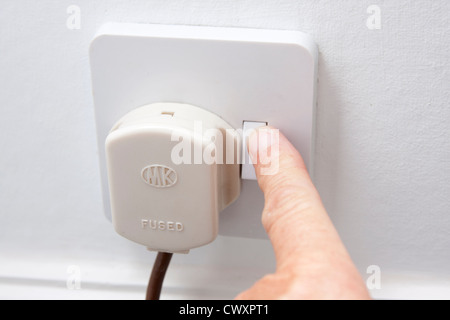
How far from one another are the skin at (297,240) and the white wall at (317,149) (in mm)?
57

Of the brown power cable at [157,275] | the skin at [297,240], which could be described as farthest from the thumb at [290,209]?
the brown power cable at [157,275]

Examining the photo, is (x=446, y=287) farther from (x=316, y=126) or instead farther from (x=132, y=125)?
(x=132, y=125)

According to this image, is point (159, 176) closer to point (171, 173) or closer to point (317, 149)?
point (171, 173)

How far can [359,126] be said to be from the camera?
40cm

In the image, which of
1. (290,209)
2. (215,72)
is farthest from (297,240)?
(215,72)

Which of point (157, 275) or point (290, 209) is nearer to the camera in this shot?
point (290, 209)

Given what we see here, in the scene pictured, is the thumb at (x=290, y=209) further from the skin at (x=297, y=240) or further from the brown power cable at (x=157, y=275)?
the brown power cable at (x=157, y=275)

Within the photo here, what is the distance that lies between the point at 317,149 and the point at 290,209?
9 centimetres

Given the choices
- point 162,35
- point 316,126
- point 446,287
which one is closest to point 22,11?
point 162,35

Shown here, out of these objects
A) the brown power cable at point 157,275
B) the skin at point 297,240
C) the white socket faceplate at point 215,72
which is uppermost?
the white socket faceplate at point 215,72

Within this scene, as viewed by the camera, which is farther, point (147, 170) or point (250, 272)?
point (250, 272)

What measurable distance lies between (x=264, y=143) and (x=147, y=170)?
0.08m

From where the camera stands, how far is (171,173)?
1.21 feet

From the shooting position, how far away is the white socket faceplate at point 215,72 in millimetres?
364
